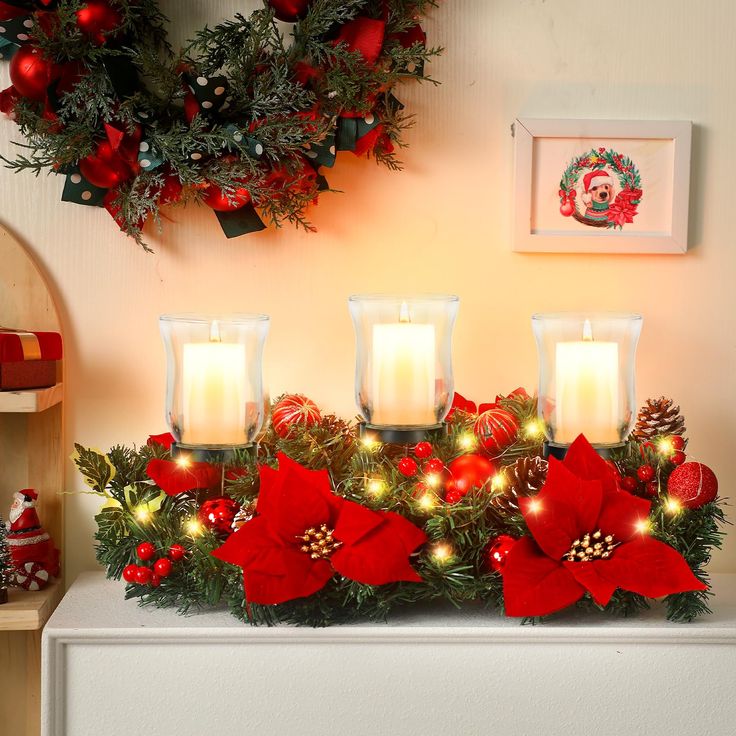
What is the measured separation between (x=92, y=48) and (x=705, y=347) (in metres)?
0.95

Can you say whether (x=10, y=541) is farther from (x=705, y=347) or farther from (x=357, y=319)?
(x=705, y=347)

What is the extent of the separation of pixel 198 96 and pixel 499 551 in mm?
682

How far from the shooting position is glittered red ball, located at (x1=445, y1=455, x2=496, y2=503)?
2.98 feet

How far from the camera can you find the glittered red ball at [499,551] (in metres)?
0.86

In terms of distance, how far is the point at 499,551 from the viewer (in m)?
0.87

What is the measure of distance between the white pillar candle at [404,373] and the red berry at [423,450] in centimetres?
2

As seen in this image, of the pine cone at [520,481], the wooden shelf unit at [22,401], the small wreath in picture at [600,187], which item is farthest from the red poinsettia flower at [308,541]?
the small wreath in picture at [600,187]

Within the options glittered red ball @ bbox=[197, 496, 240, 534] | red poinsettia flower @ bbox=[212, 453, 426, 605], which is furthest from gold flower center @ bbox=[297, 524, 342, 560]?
glittered red ball @ bbox=[197, 496, 240, 534]

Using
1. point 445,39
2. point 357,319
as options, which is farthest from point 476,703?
point 445,39

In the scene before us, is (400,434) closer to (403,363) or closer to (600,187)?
(403,363)

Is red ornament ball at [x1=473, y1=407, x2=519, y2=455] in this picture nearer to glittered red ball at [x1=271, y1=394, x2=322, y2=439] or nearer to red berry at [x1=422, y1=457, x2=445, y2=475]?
red berry at [x1=422, y1=457, x2=445, y2=475]

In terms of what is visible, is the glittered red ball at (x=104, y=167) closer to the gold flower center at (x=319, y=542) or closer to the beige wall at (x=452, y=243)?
the beige wall at (x=452, y=243)

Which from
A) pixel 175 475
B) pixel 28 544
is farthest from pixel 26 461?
pixel 175 475

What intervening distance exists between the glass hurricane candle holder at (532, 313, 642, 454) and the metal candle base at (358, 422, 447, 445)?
0.15 metres
